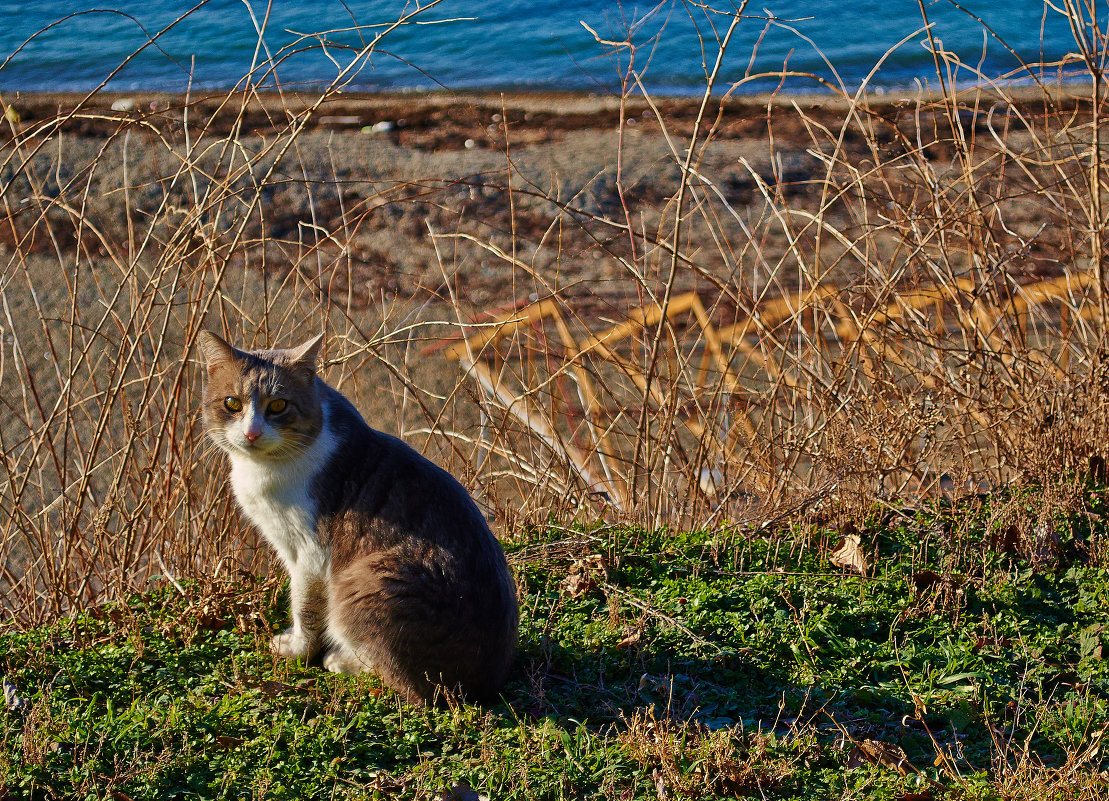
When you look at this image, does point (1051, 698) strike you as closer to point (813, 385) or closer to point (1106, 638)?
point (1106, 638)

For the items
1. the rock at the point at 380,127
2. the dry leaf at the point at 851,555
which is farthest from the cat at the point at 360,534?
the rock at the point at 380,127

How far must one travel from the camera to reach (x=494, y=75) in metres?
12.1

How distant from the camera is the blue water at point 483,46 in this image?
11.9 metres

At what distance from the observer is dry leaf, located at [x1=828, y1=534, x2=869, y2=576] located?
381cm

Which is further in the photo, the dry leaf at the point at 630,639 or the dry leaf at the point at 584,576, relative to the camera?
the dry leaf at the point at 584,576

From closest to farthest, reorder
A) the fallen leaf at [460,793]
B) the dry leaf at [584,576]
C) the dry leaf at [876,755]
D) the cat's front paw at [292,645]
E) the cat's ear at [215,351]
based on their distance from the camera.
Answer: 1. the fallen leaf at [460,793]
2. the dry leaf at [876,755]
3. the cat's ear at [215,351]
4. the cat's front paw at [292,645]
5. the dry leaf at [584,576]

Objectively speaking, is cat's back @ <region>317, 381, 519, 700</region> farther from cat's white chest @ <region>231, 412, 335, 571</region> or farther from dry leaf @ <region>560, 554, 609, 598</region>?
dry leaf @ <region>560, 554, 609, 598</region>

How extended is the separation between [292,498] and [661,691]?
123 centimetres

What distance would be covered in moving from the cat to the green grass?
16 cm

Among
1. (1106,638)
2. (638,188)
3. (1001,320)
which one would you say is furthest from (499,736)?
(638,188)

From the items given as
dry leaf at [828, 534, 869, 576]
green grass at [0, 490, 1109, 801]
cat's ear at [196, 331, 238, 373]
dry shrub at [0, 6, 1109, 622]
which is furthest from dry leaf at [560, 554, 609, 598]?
cat's ear at [196, 331, 238, 373]

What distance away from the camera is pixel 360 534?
10.00 ft

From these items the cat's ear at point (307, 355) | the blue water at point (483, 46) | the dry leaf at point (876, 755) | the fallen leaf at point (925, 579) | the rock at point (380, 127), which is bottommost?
the dry leaf at point (876, 755)

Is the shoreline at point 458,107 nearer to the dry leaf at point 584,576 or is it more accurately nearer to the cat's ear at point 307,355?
the dry leaf at point 584,576
